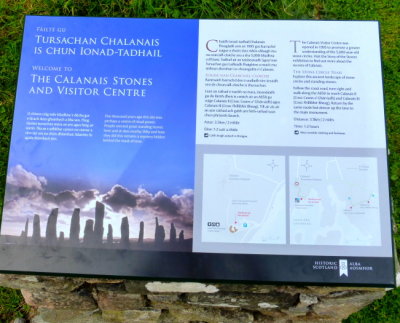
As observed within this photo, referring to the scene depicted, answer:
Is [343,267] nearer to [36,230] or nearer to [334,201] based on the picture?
[334,201]

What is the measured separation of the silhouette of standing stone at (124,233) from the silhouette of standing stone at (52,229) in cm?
36

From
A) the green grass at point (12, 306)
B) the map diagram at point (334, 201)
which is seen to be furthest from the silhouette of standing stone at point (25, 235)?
the map diagram at point (334, 201)

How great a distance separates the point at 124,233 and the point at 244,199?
65 centimetres

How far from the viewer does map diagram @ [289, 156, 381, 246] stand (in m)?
2.10

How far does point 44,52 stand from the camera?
239cm

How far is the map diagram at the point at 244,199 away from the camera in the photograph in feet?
6.93

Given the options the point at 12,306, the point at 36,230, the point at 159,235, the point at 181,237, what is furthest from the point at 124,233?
the point at 12,306

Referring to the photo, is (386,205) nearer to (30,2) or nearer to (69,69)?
(69,69)

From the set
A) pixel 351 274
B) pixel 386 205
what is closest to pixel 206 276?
pixel 351 274

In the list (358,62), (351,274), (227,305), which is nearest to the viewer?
(351,274)

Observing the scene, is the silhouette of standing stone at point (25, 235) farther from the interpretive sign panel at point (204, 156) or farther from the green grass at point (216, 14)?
the green grass at point (216, 14)

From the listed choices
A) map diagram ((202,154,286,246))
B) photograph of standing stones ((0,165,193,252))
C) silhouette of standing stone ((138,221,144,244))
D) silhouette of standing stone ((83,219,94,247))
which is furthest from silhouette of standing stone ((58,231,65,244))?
map diagram ((202,154,286,246))

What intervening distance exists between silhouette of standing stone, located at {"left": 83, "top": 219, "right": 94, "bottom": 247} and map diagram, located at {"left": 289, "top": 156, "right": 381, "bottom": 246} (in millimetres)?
1037

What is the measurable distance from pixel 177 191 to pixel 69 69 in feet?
3.10
